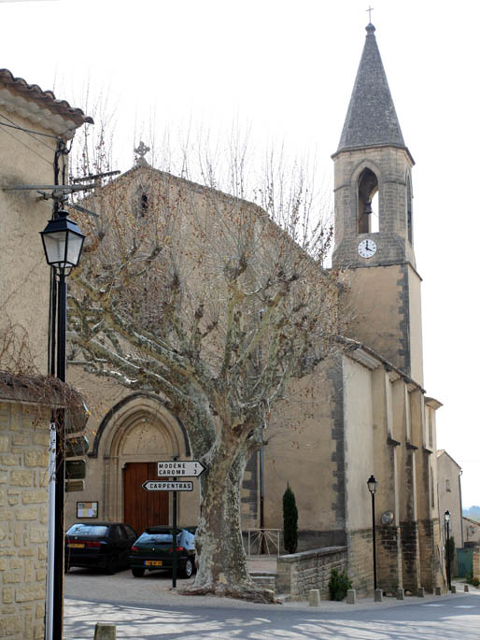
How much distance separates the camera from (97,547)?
1888 cm

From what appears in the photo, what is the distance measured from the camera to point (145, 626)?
37.5ft

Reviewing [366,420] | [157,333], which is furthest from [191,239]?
[366,420]

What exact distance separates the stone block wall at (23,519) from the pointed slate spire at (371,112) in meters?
26.6

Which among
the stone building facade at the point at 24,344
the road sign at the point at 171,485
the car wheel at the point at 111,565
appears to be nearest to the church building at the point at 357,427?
the road sign at the point at 171,485

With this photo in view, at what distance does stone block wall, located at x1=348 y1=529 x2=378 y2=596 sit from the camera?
22.6m

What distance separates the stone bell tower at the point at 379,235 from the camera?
32031 millimetres

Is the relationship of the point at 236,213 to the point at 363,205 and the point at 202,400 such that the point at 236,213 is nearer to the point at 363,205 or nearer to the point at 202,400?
the point at 202,400

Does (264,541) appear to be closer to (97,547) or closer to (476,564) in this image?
(97,547)

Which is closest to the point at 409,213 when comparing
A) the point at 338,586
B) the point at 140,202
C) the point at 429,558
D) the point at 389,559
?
the point at 429,558

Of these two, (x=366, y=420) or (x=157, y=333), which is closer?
(x=157, y=333)

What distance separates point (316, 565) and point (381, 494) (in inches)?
311

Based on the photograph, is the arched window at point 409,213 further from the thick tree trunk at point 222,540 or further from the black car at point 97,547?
the thick tree trunk at point 222,540

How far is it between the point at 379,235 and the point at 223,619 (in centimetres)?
2226

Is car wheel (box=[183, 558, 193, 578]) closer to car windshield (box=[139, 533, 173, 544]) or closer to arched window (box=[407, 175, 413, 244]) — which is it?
car windshield (box=[139, 533, 173, 544])
